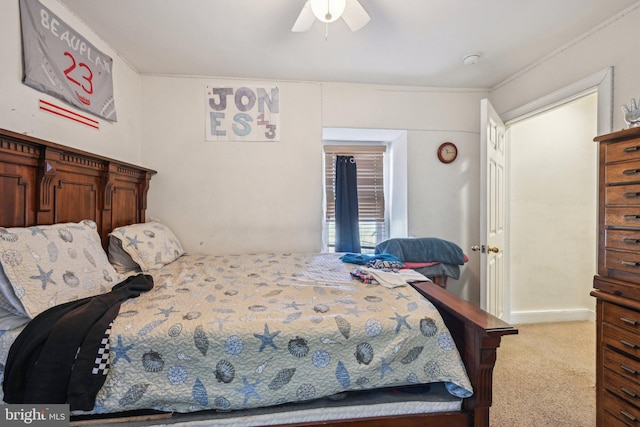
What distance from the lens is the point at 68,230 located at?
4.66 ft

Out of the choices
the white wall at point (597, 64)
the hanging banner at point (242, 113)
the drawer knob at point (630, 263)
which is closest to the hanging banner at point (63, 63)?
the hanging banner at point (242, 113)

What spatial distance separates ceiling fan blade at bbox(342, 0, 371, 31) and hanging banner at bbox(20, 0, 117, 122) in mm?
1746

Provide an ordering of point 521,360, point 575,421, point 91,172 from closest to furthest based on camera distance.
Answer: point 575,421 < point 91,172 < point 521,360

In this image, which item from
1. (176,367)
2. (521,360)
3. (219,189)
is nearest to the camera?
(176,367)

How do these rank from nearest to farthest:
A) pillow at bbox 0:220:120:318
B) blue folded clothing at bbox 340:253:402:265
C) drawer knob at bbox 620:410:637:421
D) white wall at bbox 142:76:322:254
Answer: pillow at bbox 0:220:120:318, drawer knob at bbox 620:410:637:421, blue folded clothing at bbox 340:253:402:265, white wall at bbox 142:76:322:254

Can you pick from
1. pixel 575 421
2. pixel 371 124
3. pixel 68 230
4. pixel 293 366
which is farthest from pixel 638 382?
pixel 68 230

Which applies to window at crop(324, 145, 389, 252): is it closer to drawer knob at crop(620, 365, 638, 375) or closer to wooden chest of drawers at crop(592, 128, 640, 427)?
wooden chest of drawers at crop(592, 128, 640, 427)

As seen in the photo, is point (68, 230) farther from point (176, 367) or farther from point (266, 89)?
point (266, 89)

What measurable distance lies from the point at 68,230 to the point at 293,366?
135 cm

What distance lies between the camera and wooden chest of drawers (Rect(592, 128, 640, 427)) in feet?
4.22

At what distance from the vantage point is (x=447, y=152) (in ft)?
9.82

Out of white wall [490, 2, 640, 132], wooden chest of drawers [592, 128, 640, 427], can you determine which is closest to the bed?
wooden chest of drawers [592, 128, 640, 427]

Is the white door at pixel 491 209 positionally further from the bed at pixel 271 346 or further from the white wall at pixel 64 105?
the white wall at pixel 64 105

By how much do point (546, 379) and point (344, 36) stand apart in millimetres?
2875
